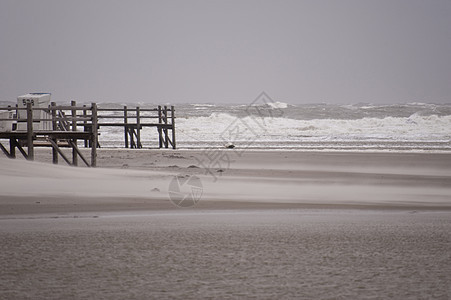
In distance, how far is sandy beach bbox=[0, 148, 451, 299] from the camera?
4.07m

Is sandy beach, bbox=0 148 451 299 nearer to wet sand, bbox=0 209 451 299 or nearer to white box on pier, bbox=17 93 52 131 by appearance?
wet sand, bbox=0 209 451 299

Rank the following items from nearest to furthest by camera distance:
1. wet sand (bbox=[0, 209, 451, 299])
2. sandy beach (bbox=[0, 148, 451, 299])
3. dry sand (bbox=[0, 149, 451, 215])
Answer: wet sand (bbox=[0, 209, 451, 299]) < sandy beach (bbox=[0, 148, 451, 299]) < dry sand (bbox=[0, 149, 451, 215])

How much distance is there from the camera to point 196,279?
167 inches

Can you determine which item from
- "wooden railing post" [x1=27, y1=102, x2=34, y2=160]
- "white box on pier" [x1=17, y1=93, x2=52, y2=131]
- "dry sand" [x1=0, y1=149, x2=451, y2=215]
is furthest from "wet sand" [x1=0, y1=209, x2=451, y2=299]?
"white box on pier" [x1=17, y1=93, x2=52, y2=131]

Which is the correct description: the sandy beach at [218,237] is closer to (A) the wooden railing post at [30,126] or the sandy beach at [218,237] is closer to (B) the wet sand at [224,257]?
(B) the wet sand at [224,257]

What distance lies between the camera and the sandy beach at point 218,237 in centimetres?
407

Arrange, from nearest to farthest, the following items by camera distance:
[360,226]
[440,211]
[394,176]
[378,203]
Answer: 1. [360,226]
2. [440,211]
3. [378,203]
4. [394,176]

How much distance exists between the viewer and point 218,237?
234 inches

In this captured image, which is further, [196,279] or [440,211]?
[440,211]

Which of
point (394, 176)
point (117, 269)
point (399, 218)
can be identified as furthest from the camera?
point (394, 176)

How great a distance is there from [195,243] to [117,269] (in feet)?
3.99

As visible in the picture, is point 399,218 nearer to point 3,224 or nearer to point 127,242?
point 127,242

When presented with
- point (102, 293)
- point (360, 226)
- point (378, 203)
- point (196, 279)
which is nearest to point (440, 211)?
point (378, 203)

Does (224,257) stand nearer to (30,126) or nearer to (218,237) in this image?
(218,237)
